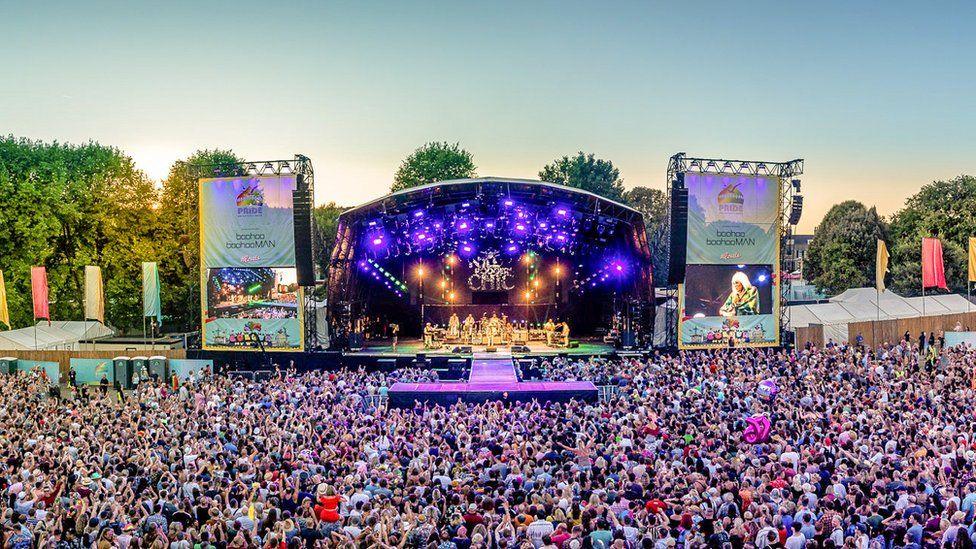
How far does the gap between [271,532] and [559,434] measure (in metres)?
6.26

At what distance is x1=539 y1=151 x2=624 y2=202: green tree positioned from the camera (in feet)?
234

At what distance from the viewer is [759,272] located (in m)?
27.9

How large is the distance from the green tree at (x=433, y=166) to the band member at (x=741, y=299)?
40.2 m

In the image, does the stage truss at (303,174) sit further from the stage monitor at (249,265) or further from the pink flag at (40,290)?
the pink flag at (40,290)

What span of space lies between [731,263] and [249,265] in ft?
58.6

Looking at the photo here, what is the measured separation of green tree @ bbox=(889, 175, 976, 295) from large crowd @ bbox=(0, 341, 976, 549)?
110 ft

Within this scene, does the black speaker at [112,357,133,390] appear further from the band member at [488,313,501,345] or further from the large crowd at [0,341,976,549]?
the band member at [488,313,501,345]

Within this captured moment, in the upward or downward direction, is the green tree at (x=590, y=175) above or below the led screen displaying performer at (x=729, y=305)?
above

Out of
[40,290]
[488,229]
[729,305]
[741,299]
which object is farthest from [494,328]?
[40,290]

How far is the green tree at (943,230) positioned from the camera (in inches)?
1829

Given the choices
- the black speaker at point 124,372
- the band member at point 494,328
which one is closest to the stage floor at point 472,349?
the band member at point 494,328

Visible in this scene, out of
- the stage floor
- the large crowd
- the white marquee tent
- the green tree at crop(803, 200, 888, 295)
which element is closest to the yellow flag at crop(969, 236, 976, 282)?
the white marquee tent

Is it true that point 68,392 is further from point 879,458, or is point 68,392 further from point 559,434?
point 879,458

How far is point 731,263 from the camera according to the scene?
27609 millimetres
